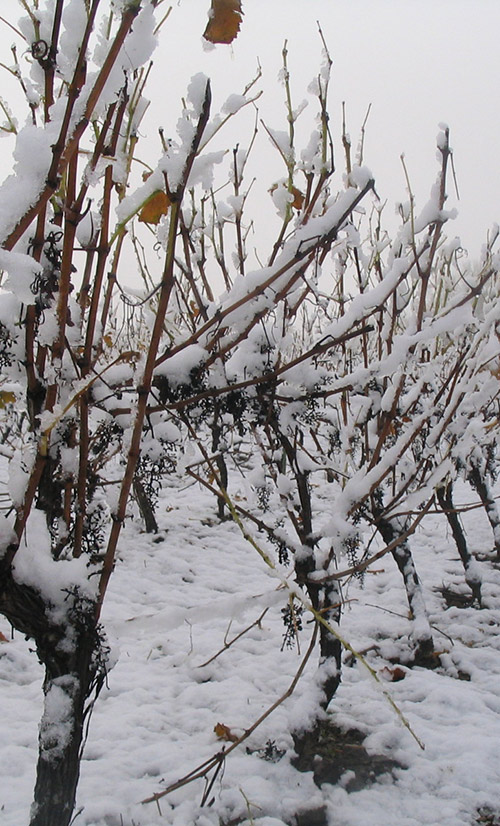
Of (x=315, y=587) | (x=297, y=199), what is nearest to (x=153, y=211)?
(x=297, y=199)

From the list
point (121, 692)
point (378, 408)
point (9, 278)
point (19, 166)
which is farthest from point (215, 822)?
point (19, 166)

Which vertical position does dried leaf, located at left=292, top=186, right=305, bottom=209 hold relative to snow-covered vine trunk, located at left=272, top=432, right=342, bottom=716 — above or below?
above

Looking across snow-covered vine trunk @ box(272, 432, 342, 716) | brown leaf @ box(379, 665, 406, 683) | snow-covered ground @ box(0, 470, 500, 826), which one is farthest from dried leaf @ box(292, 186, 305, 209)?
brown leaf @ box(379, 665, 406, 683)

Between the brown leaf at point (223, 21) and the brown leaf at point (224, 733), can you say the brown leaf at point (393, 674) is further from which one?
the brown leaf at point (223, 21)

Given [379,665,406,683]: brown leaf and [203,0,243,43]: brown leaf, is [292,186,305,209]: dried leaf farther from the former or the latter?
[379,665,406,683]: brown leaf

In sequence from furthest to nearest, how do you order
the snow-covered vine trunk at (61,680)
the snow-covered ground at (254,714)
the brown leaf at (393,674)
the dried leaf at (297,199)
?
the brown leaf at (393,674) → the snow-covered ground at (254,714) → the dried leaf at (297,199) → the snow-covered vine trunk at (61,680)

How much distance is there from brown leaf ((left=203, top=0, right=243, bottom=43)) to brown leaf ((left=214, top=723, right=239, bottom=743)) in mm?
2463

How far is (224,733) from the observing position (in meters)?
2.28

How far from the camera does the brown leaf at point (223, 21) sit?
2.76 ft

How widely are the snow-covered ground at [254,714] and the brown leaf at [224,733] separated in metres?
0.03

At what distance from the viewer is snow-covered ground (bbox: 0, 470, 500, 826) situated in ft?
5.93

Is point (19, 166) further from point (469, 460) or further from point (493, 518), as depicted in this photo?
point (493, 518)

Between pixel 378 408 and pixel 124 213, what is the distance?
1.37 meters

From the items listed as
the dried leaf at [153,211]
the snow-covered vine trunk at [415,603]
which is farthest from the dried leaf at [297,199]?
the snow-covered vine trunk at [415,603]
